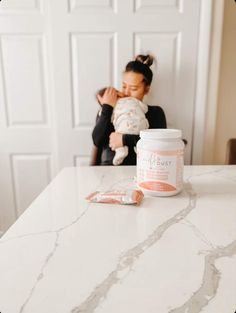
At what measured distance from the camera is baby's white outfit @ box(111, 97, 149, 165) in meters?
1.14

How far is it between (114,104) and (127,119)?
0.42ft

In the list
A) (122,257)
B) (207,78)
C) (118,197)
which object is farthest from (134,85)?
(122,257)

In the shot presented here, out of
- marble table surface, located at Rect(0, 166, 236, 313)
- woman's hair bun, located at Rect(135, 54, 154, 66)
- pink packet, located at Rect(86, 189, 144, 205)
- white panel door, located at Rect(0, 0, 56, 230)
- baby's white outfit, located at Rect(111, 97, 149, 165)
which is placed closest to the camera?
marble table surface, located at Rect(0, 166, 236, 313)

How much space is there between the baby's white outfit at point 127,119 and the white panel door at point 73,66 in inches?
11.8

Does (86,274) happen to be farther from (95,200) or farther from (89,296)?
(95,200)

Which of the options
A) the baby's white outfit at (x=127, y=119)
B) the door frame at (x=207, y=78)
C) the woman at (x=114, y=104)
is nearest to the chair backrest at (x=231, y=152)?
the door frame at (x=207, y=78)

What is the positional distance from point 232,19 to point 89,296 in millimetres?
1480

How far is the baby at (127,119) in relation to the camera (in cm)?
114

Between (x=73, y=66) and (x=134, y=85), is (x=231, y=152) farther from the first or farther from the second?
(x=73, y=66)

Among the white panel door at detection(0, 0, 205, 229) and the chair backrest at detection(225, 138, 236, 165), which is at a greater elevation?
the white panel door at detection(0, 0, 205, 229)

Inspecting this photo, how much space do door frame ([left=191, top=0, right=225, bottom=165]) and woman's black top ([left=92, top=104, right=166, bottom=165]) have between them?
26cm

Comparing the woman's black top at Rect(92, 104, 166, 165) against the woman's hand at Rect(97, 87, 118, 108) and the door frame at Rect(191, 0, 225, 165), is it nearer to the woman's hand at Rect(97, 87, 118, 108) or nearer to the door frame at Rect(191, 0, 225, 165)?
the woman's hand at Rect(97, 87, 118, 108)

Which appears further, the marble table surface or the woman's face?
the woman's face

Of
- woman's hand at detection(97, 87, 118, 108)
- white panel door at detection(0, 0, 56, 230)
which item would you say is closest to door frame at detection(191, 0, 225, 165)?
woman's hand at detection(97, 87, 118, 108)
